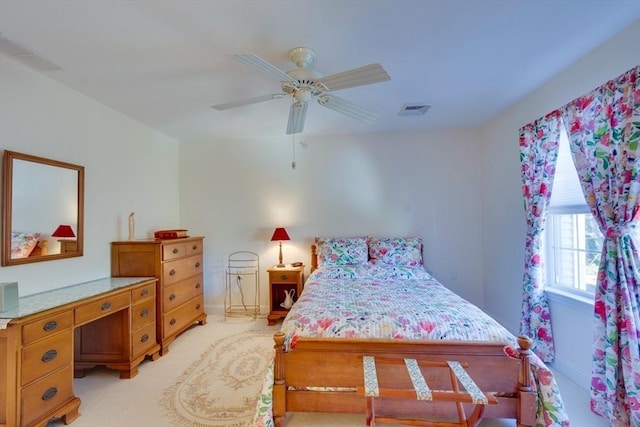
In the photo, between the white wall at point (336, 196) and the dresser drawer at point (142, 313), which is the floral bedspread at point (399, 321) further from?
the dresser drawer at point (142, 313)

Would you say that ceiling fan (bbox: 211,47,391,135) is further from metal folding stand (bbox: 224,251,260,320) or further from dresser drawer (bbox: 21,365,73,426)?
metal folding stand (bbox: 224,251,260,320)

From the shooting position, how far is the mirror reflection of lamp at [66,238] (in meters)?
2.47

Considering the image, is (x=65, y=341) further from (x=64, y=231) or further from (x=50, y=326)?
(x=64, y=231)

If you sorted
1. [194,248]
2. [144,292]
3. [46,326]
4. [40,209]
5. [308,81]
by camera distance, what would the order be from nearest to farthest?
[46,326]
[308,81]
[40,209]
[144,292]
[194,248]

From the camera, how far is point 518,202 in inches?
123

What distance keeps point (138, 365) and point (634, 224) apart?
13.5 ft

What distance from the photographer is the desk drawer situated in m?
1.74

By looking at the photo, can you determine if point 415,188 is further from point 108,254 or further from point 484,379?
point 108,254

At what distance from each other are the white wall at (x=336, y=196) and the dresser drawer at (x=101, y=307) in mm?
1749

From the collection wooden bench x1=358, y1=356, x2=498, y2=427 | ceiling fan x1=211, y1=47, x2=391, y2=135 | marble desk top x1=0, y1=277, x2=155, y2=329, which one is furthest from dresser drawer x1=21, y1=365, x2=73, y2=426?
ceiling fan x1=211, y1=47, x2=391, y2=135

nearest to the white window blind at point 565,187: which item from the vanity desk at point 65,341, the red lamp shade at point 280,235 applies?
the red lamp shade at point 280,235

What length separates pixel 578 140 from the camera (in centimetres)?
217

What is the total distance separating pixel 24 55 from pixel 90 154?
0.94m

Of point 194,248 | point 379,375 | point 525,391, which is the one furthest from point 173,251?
point 525,391
